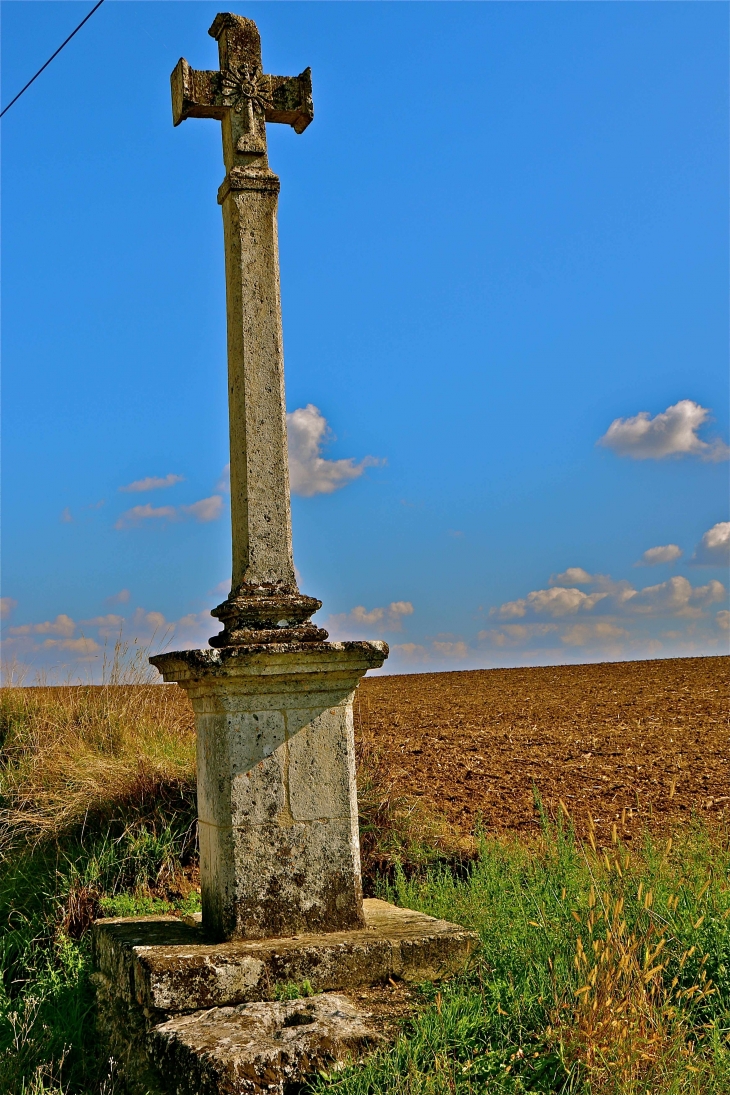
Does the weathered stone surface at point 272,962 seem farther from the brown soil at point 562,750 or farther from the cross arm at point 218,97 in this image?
the cross arm at point 218,97

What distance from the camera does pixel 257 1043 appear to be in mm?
3615

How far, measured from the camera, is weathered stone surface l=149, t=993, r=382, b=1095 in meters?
3.46

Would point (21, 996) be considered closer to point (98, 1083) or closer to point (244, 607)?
point (98, 1083)

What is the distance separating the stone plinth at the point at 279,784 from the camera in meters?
4.23

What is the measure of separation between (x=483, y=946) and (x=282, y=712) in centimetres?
131

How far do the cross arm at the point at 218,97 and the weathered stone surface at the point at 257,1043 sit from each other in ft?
13.4

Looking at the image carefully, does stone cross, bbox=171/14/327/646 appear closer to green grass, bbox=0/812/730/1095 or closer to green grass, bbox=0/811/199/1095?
green grass, bbox=0/812/730/1095

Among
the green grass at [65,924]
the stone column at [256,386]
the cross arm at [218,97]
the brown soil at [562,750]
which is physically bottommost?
the green grass at [65,924]

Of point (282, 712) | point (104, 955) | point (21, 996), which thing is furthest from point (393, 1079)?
A: point (21, 996)

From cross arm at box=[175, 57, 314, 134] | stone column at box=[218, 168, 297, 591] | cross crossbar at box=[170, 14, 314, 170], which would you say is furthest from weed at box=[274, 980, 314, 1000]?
cross arm at box=[175, 57, 314, 134]

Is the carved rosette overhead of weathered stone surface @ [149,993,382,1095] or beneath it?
overhead

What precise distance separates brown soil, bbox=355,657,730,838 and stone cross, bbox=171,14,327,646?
2.73 meters

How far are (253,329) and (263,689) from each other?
5.61 ft

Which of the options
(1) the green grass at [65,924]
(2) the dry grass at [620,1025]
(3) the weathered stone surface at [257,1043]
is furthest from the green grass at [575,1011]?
(1) the green grass at [65,924]
